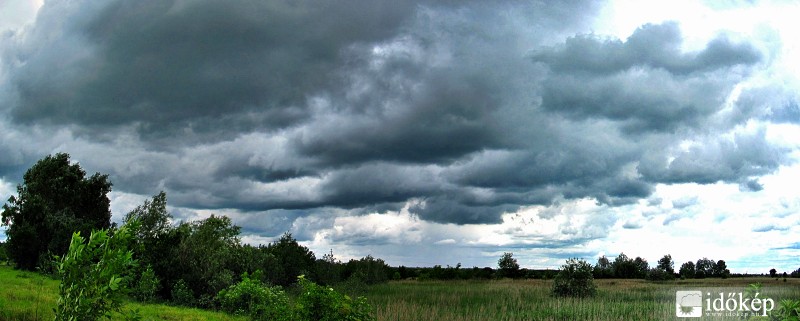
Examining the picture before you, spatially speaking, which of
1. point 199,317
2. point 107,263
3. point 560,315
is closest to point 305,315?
point 107,263

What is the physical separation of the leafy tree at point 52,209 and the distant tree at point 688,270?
89105 millimetres

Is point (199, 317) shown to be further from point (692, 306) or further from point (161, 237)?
point (692, 306)

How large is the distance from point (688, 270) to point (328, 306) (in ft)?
360

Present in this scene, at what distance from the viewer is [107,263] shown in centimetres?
762

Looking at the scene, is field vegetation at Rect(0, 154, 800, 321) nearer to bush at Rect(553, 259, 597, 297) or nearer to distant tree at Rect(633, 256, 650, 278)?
bush at Rect(553, 259, 597, 297)

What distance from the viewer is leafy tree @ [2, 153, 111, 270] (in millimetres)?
43469

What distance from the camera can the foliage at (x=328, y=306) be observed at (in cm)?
1358

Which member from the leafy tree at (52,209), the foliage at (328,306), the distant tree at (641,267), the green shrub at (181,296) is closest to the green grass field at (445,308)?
the green shrub at (181,296)

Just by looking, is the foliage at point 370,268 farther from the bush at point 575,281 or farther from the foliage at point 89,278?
the foliage at point 89,278

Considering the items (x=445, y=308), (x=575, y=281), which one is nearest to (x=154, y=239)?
(x=445, y=308)

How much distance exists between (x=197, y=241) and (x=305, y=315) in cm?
2180

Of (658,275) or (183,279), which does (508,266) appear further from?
(183,279)

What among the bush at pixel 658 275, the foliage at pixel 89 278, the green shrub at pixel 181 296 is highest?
the bush at pixel 658 275

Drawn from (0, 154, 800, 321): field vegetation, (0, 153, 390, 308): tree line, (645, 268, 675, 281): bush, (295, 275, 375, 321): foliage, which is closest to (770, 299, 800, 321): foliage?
(0, 154, 800, 321): field vegetation
